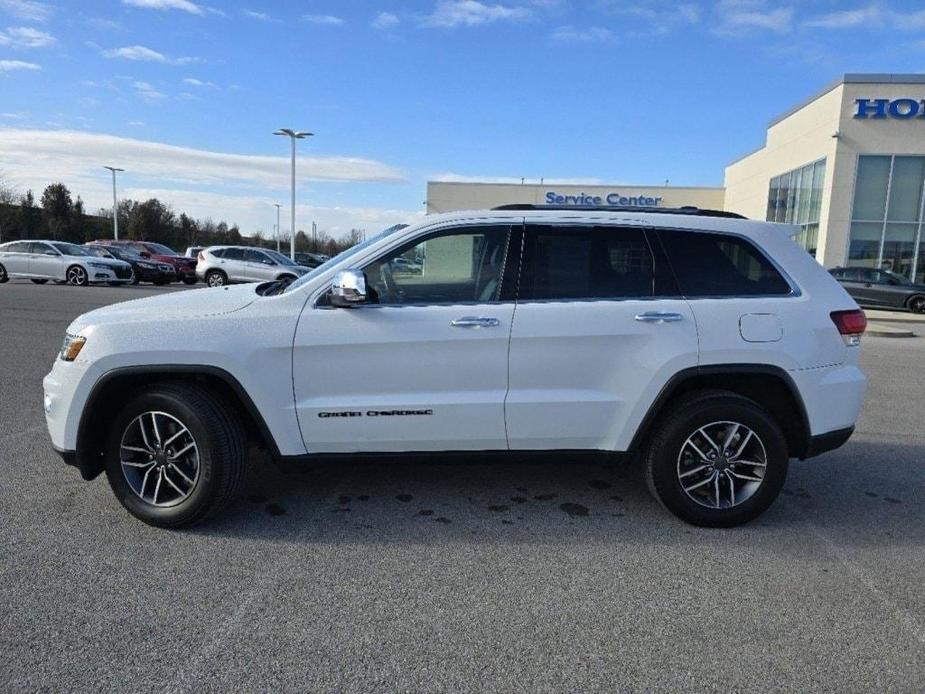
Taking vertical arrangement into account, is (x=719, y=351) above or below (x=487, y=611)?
above

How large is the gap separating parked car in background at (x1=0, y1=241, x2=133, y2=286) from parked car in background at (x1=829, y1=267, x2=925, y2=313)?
24708 mm

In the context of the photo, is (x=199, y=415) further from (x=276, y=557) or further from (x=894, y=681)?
(x=894, y=681)

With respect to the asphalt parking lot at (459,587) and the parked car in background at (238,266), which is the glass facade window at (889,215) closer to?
the parked car in background at (238,266)

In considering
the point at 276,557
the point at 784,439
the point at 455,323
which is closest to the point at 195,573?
the point at 276,557

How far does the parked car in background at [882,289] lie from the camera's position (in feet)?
63.3

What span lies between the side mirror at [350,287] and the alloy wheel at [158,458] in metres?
1.17

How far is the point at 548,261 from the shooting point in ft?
12.4

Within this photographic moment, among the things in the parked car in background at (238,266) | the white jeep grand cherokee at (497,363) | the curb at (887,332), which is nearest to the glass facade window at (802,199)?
the curb at (887,332)

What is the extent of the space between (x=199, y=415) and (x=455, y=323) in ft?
4.95

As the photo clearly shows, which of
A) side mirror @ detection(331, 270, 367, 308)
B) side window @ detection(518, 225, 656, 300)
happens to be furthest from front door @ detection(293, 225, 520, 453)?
side window @ detection(518, 225, 656, 300)

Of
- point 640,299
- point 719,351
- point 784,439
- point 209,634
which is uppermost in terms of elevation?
point 640,299

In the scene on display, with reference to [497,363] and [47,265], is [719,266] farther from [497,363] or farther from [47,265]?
[47,265]

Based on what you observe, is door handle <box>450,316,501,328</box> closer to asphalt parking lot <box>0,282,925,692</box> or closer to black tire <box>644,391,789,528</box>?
asphalt parking lot <box>0,282,925,692</box>

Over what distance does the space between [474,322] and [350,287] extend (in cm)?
72
